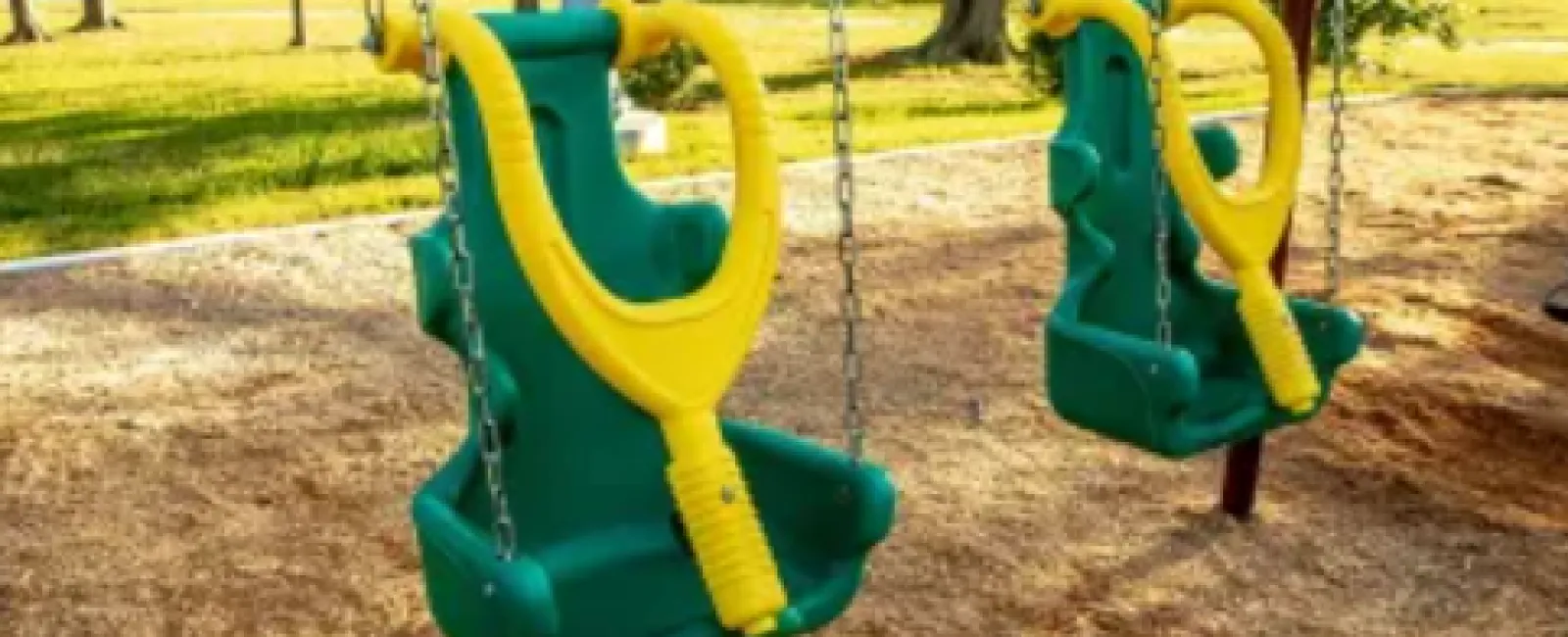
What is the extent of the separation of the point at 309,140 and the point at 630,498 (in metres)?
6.33

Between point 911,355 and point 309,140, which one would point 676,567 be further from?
point 309,140

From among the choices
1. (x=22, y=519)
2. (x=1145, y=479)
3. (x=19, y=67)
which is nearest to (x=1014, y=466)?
(x=1145, y=479)

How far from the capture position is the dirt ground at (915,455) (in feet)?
11.5

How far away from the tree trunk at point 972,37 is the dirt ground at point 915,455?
24.0 ft

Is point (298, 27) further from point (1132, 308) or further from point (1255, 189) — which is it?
point (1255, 189)

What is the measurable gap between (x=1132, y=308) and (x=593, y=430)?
134 cm

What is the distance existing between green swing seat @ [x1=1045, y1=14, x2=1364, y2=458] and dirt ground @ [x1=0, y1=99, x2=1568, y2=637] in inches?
20.0

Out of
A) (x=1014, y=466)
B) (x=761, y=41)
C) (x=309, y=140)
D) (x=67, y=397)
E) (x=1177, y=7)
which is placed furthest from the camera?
(x=761, y=41)

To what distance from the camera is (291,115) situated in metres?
9.82

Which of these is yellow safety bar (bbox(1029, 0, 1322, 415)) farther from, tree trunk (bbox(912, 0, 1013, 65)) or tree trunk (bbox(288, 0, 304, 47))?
tree trunk (bbox(288, 0, 304, 47))

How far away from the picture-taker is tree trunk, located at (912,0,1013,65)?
1392 cm

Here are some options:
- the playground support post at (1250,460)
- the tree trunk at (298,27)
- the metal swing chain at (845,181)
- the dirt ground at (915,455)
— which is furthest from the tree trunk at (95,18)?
the metal swing chain at (845,181)

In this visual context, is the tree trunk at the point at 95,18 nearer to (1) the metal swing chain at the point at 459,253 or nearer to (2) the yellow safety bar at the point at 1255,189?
(2) the yellow safety bar at the point at 1255,189

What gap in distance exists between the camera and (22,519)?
155 inches
